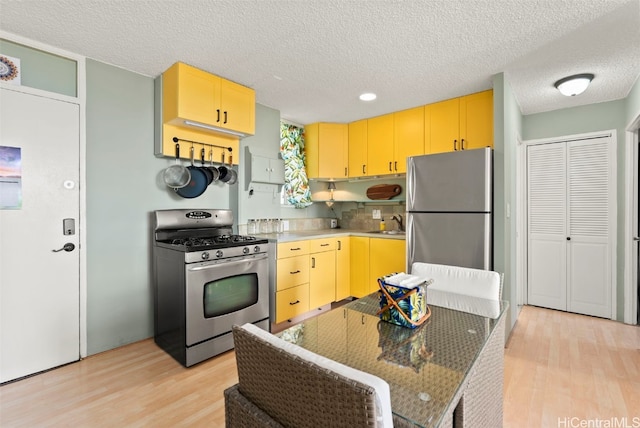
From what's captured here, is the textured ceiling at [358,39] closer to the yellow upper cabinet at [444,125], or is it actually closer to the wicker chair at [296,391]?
the yellow upper cabinet at [444,125]

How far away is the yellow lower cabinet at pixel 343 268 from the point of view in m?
3.70

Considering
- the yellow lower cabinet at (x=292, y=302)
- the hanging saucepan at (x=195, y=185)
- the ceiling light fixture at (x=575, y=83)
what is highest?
the ceiling light fixture at (x=575, y=83)

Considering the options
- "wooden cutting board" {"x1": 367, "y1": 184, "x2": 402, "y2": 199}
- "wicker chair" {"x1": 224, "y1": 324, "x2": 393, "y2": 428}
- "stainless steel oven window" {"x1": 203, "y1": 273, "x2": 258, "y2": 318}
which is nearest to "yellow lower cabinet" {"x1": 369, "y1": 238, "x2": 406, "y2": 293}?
"wooden cutting board" {"x1": 367, "y1": 184, "x2": 402, "y2": 199}

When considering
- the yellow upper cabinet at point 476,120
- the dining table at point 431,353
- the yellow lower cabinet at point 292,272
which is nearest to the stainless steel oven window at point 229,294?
the yellow lower cabinet at point 292,272

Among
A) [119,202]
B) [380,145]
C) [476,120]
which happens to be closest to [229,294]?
[119,202]

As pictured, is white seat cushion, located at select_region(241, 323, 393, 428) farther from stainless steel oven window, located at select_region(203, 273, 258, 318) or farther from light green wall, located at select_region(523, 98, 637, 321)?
light green wall, located at select_region(523, 98, 637, 321)

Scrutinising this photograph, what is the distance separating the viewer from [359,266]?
3.79 m

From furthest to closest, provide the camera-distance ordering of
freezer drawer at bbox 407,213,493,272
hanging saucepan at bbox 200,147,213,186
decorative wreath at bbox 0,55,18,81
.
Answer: hanging saucepan at bbox 200,147,213,186, freezer drawer at bbox 407,213,493,272, decorative wreath at bbox 0,55,18,81

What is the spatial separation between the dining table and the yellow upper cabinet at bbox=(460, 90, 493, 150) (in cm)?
202

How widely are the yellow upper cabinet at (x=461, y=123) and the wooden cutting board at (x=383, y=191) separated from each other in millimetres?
750

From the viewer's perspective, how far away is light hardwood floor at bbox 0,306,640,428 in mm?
1777

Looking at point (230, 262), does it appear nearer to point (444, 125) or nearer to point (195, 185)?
point (195, 185)

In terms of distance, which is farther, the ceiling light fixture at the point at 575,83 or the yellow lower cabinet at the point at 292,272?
the yellow lower cabinet at the point at 292,272

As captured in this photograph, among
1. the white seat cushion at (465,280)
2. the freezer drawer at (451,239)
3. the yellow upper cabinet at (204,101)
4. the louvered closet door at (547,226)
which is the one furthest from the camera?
the louvered closet door at (547,226)
